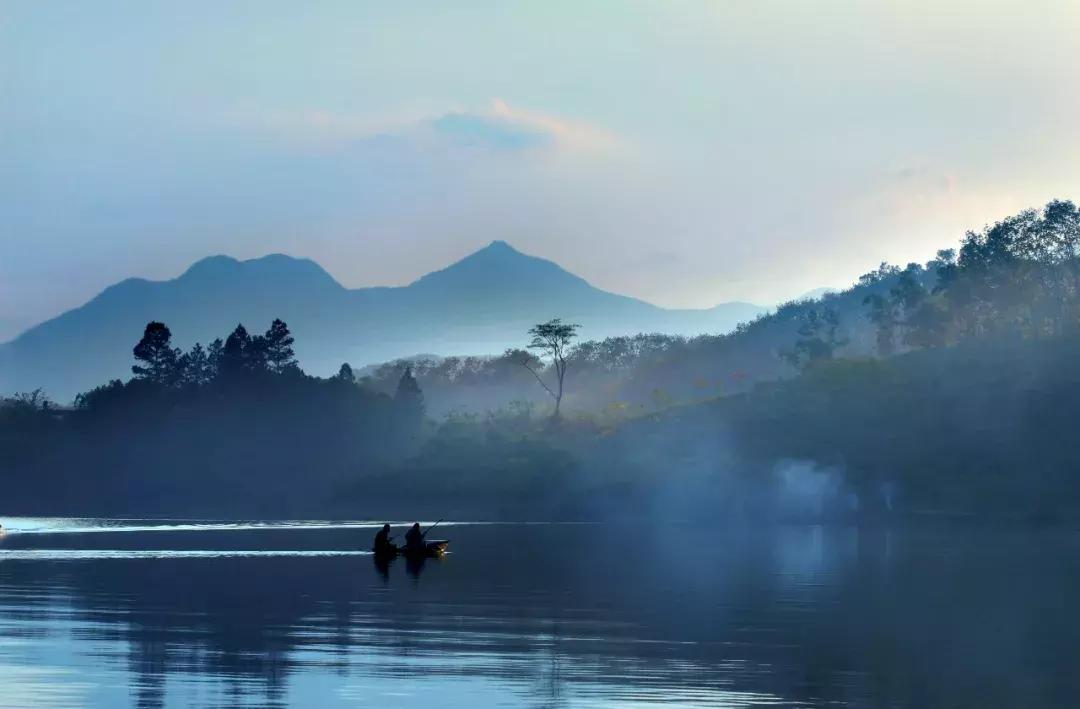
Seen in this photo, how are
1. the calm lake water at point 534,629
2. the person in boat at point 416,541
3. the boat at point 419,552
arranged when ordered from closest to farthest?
the calm lake water at point 534,629
the boat at point 419,552
the person in boat at point 416,541

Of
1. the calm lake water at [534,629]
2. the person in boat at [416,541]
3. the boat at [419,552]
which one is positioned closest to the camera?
the calm lake water at [534,629]

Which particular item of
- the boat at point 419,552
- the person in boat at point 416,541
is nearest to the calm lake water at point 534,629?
the boat at point 419,552

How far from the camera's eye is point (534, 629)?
182ft

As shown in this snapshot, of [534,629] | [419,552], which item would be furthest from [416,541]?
[534,629]

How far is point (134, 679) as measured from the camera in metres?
41.9

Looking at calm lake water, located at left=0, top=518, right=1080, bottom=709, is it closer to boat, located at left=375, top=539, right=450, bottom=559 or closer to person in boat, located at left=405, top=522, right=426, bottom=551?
boat, located at left=375, top=539, right=450, bottom=559

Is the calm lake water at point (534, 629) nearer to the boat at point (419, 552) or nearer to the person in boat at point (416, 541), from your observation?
the boat at point (419, 552)

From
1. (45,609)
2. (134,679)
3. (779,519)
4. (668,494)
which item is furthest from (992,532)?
(134,679)

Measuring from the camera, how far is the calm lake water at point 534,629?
134 feet

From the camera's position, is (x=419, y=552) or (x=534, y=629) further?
(x=419, y=552)

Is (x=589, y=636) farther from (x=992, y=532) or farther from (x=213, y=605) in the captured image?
(x=992, y=532)

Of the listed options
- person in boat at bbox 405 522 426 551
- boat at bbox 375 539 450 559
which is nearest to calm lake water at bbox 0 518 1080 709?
boat at bbox 375 539 450 559

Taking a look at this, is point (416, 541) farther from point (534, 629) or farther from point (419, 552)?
point (534, 629)

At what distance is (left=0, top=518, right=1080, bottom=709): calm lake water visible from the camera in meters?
41.0
